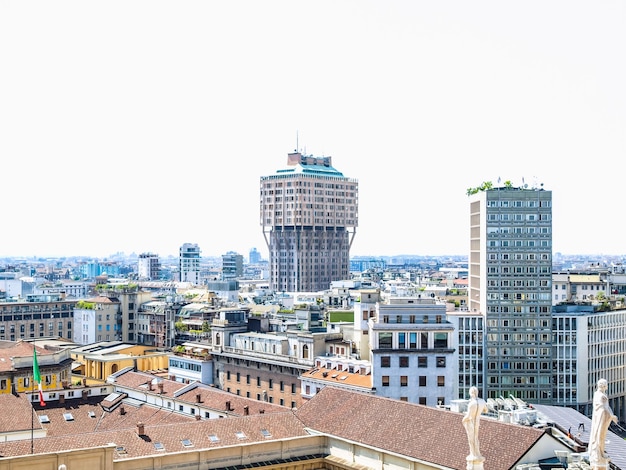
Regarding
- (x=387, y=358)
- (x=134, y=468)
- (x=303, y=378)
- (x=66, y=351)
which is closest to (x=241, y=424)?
(x=134, y=468)

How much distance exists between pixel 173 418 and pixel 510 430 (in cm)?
3752

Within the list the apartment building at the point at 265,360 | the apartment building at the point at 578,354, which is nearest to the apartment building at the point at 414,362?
the apartment building at the point at 265,360

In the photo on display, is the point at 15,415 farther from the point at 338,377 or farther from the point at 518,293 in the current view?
the point at 518,293

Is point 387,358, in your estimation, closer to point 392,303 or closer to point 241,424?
point 392,303

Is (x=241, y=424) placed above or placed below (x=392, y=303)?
below

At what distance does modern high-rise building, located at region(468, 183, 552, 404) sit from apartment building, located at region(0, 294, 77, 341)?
9754 centimetres

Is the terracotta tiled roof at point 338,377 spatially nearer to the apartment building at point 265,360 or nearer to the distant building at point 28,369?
the apartment building at point 265,360

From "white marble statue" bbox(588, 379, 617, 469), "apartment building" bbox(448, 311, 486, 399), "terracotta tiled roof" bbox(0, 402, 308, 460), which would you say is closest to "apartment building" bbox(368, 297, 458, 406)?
"terracotta tiled roof" bbox(0, 402, 308, 460)

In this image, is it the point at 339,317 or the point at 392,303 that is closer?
the point at 392,303

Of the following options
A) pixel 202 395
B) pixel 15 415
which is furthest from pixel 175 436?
pixel 202 395

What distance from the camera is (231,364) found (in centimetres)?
12794

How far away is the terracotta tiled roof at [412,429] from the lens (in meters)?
54.7

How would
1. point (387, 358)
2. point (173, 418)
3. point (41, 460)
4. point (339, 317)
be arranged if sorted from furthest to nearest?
point (339, 317) < point (387, 358) < point (173, 418) < point (41, 460)

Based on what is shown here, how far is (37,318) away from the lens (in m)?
190
